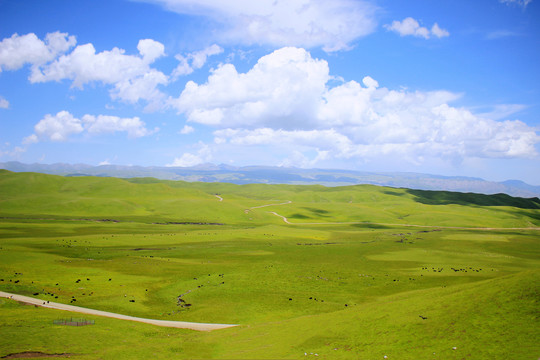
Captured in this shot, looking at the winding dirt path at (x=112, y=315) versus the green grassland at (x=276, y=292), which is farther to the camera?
the winding dirt path at (x=112, y=315)

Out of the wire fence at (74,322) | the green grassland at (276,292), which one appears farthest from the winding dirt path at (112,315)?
the wire fence at (74,322)

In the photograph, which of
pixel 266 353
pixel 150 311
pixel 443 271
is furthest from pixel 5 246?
pixel 443 271

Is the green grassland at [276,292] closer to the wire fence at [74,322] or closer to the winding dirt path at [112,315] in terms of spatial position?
the wire fence at [74,322]

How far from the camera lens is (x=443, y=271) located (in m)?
75.9

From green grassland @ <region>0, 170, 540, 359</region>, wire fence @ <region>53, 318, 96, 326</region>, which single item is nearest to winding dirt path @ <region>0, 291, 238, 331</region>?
green grassland @ <region>0, 170, 540, 359</region>

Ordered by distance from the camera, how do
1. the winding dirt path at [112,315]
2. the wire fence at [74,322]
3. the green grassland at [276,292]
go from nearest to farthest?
1. the green grassland at [276,292]
2. the wire fence at [74,322]
3. the winding dirt path at [112,315]

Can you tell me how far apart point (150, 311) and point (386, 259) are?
65.9 m

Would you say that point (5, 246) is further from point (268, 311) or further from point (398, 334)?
point (398, 334)

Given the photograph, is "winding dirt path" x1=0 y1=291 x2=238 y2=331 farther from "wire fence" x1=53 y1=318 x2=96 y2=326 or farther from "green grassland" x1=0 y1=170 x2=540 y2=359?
"wire fence" x1=53 y1=318 x2=96 y2=326

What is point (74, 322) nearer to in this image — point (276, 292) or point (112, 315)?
point (112, 315)

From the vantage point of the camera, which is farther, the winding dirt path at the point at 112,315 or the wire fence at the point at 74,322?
the winding dirt path at the point at 112,315

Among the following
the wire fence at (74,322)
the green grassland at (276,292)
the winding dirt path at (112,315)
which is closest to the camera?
the green grassland at (276,292)

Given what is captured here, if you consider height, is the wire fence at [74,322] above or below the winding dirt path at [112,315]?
above

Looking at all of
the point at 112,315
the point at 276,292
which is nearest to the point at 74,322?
the point at 112,315
